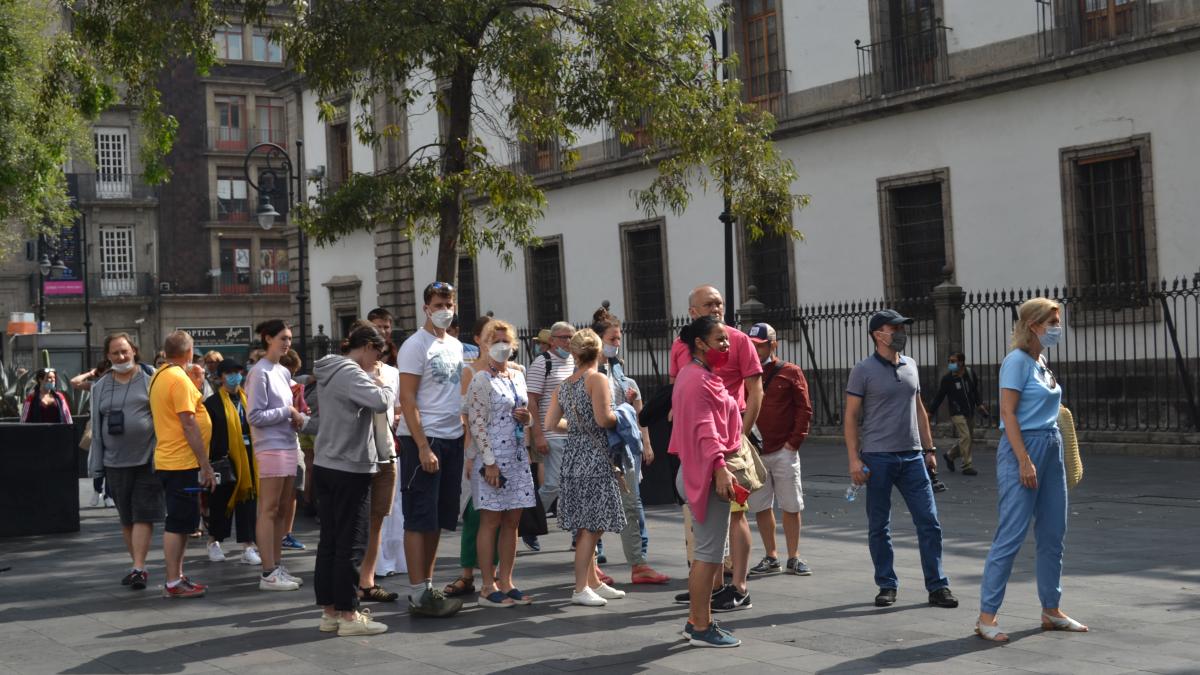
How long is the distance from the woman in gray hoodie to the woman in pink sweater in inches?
68.0

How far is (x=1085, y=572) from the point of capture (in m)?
9.48

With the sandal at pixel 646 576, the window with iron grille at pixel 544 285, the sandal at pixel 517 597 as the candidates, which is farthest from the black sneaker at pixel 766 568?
the window with iron grille at pixel 544 285

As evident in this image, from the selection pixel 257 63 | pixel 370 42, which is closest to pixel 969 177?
pixel 370 42

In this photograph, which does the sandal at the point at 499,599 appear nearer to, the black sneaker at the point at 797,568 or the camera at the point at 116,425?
the black sneaker at the point at 797,568

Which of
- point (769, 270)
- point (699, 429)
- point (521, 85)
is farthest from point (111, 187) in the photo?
point (699, 429)

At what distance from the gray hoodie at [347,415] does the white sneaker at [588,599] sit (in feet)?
5.00

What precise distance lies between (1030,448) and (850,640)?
1343mm

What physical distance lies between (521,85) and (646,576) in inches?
309

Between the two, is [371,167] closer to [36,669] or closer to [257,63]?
[257,63]

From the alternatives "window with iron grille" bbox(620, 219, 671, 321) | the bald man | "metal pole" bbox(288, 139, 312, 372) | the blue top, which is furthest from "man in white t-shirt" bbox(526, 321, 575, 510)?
"metal pole" bbox(288, 139, 312, 372)

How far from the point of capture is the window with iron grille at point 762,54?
27.2 meters

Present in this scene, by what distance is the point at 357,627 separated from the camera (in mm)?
7820

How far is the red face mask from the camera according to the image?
752 cm

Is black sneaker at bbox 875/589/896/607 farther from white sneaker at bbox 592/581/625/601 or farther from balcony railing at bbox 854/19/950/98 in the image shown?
balcony railing at bbox 854/19/950/98
